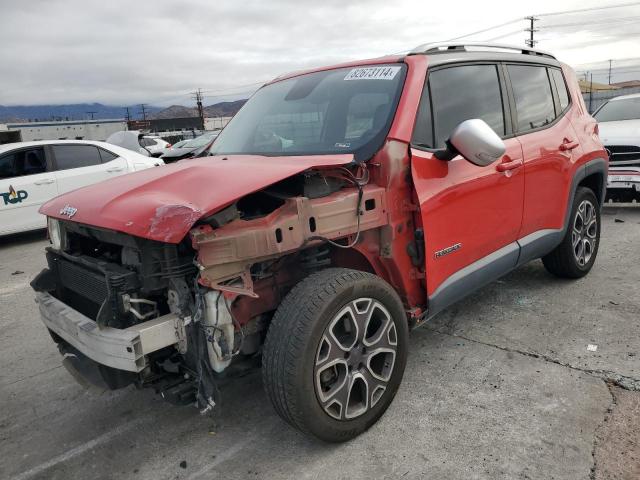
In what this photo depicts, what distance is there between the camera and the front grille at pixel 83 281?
2520 millimetres

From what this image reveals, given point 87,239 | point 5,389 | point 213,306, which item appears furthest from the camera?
point 5,389

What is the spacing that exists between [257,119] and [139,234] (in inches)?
70.5

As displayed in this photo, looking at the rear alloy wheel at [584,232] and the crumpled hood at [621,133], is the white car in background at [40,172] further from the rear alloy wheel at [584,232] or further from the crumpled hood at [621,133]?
the crumpled hood at [621,133]

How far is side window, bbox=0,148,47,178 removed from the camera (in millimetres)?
7797

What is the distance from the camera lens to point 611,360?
3.27m

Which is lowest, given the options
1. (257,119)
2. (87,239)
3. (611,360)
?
(611,360)

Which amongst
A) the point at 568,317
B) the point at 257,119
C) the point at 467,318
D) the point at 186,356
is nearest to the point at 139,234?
the point at 186,356

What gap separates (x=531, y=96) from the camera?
391 cm

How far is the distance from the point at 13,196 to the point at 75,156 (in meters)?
1.17

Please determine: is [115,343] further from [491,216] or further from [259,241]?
[491,216]

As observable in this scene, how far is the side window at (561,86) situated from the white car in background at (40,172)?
22.5ft

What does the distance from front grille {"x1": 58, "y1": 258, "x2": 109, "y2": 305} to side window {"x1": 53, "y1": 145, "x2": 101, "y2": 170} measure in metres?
6.15

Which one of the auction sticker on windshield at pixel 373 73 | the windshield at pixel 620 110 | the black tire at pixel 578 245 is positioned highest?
the auction sticker on windshield at pixel 373 73

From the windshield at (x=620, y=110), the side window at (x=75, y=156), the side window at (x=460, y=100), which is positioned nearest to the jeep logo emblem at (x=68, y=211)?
the side window at (x=460, y=100)
